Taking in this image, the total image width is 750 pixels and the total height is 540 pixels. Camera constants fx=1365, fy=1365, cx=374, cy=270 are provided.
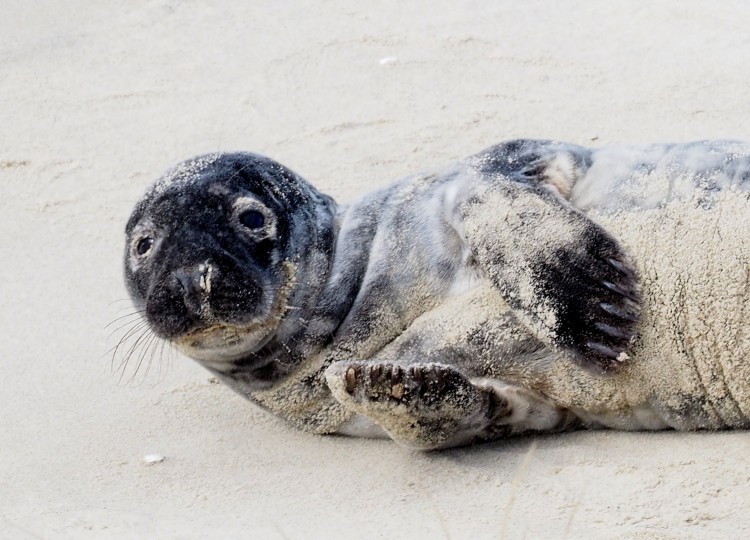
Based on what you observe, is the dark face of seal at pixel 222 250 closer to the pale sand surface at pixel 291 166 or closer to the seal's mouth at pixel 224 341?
the seal's mouth at pixel 224 341

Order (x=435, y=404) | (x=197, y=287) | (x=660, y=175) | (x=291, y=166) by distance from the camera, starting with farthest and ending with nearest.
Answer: (x=291, y=166) → (x=660, y=175) → (x=197, y=287) → (x=435, y=404)

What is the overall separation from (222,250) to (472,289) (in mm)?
753

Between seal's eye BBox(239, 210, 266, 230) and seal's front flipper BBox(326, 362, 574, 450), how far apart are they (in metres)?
0.70

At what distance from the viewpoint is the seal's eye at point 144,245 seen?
4234 mm

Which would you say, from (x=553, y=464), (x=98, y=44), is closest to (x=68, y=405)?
(x=553, y=464)

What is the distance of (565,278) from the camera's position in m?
3.77

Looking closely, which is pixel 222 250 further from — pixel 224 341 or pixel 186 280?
pixel 224 341

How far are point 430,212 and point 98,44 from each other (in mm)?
3952

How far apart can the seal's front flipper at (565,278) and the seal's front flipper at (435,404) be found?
25 centimetres

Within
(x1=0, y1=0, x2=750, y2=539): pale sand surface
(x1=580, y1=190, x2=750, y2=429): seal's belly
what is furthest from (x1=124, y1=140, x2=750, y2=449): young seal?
(x1=0, y1=0, x2=750, y2=539): pale sand surface

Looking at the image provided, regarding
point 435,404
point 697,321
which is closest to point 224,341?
point 435,404

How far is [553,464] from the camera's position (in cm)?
374

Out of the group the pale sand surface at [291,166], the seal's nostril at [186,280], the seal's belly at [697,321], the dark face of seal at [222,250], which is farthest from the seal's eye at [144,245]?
the seal's belly at [697,321]

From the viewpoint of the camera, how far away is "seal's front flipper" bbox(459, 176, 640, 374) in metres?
3.76
